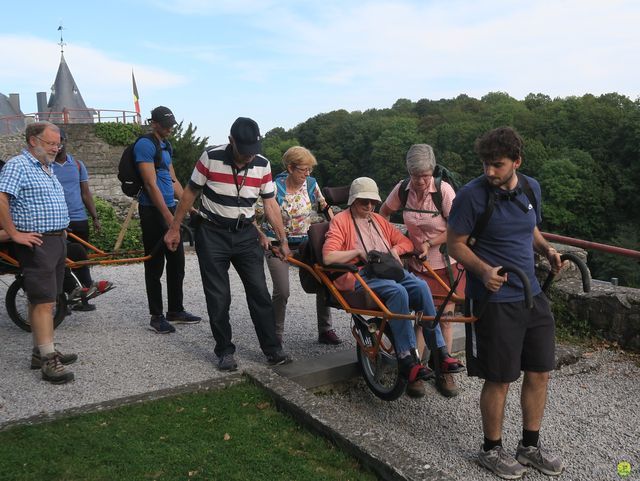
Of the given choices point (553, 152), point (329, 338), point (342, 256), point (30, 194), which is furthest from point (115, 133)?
point (553, 152)

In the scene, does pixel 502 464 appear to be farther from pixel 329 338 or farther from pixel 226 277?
pixel 329 338

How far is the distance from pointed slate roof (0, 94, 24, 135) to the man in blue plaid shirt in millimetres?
24875

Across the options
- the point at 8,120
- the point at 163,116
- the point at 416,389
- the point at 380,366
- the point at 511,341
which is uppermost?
the point at 8,120

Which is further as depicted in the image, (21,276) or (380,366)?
(21,276)

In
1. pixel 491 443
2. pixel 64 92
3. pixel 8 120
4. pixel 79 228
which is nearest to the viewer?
pixel 491 443

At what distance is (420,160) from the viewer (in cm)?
451

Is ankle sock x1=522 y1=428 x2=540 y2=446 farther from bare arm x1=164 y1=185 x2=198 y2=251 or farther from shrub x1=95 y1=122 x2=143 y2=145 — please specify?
shrub x1=95 y1=122 x2=143 y2=145

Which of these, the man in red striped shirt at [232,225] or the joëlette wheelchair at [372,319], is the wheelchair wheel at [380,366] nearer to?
the joëlette wheelchair at [372,319]

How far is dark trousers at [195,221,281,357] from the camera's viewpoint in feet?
15.4

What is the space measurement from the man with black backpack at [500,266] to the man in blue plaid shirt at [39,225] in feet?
9.81

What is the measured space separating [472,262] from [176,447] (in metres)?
1.92

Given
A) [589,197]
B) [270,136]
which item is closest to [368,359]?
[589,197]

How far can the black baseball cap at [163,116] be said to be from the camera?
5.51 m

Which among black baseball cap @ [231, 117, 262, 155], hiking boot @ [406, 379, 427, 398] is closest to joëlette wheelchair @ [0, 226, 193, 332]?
black baseball cap @ [231, 117, 262, 155]
